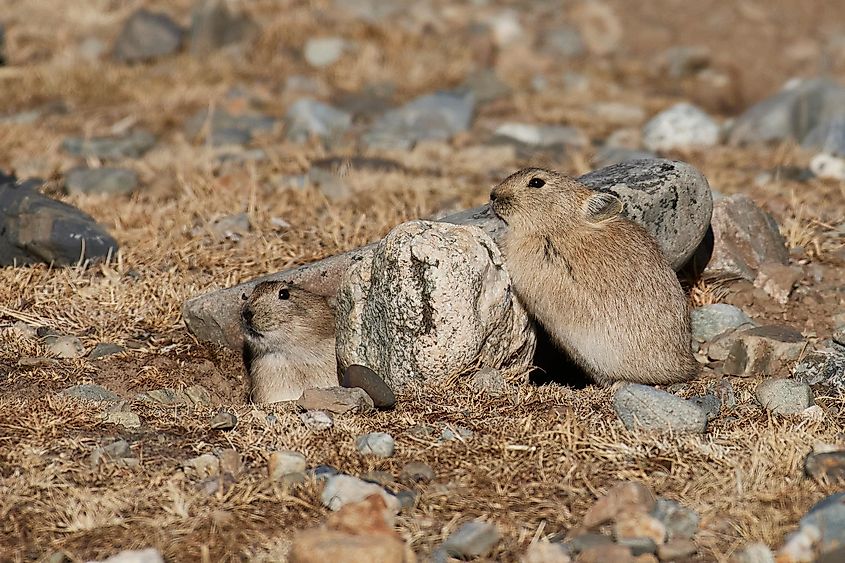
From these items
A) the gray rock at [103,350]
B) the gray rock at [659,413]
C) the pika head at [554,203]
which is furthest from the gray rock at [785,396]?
the gray rock at [103,350]

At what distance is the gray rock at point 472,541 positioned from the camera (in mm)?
4031

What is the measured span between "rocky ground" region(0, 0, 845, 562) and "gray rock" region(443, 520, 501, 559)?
11 mm

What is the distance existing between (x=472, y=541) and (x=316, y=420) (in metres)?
1.23

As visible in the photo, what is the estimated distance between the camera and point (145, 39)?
13.1 m

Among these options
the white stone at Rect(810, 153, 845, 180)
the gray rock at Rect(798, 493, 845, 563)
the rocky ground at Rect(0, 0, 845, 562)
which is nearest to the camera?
the gray rock at Rect(798, 493, 845, 563)

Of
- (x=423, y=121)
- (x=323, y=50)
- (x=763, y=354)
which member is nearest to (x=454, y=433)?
(x=763, y=354)

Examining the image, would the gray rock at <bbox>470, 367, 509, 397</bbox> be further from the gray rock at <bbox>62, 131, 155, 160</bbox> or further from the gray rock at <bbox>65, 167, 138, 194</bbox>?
the gray rock at <bbox>62, 131, 155, 160</bbox>

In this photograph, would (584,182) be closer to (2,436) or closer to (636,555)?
(636,555)

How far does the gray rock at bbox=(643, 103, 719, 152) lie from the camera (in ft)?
35.6

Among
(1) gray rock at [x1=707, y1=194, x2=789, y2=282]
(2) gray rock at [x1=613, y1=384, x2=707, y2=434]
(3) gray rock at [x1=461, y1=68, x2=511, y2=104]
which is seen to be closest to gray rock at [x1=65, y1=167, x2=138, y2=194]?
(1) gray rock at [x1=707, y1=194, x2=789, y2=282]

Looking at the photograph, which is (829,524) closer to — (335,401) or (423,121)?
(335,401)

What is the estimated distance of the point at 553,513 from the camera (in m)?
4.32

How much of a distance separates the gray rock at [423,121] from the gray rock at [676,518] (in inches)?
255

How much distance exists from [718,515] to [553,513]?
0.60 m
